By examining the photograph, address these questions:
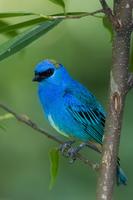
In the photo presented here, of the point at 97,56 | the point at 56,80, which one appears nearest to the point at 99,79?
the point at 97,56

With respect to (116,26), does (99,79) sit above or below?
below

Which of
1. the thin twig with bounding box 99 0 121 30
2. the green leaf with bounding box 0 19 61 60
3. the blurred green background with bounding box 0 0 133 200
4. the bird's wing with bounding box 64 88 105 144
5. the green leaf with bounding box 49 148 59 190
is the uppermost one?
the thin twig with bounding box 99 0 121 30

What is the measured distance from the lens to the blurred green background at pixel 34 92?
5109mm

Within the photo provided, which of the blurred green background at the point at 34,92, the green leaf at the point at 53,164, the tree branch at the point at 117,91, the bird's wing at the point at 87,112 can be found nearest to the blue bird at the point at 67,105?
the bird's wing at the point at 87,112

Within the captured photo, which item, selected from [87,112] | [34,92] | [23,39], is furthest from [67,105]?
[34,92]

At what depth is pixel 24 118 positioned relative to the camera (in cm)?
206

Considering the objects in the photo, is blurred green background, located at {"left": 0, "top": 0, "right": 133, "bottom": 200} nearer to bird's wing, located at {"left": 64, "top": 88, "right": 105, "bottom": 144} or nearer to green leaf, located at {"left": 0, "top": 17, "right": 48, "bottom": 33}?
bird's wing, located at {"left": 64, "top": 88, "right": 105, "bottom": 144}

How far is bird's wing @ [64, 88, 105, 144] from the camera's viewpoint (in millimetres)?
3141

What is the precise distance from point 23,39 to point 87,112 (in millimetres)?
1365

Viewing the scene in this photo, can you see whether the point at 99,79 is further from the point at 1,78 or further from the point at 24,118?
the point at 24,118

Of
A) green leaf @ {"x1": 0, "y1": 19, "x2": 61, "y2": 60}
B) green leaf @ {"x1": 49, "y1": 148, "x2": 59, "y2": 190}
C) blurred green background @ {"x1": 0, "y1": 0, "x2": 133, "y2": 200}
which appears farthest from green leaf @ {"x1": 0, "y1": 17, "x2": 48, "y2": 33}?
blurred green background @ {"x1": 0, "y1": 0, "x2": 133, "y2": 200}

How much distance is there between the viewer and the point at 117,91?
5.98ft

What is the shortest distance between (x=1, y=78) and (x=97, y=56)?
0.77 metres

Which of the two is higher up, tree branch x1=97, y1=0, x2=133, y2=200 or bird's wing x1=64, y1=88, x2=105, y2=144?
tree branch x1=97, y1=0, x2=133, y2=200
